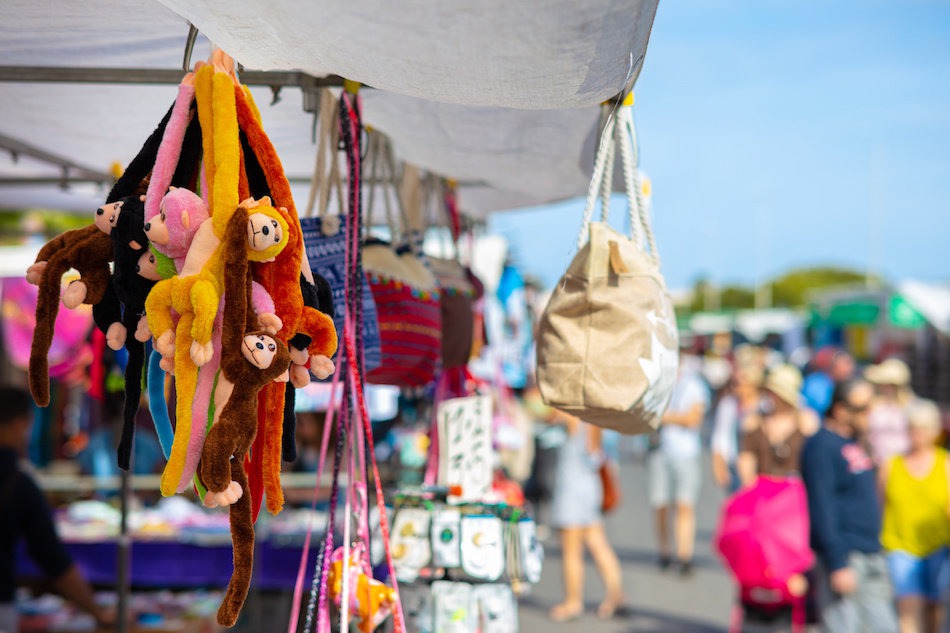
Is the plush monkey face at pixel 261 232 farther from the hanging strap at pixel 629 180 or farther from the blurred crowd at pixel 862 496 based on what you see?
the blurred crowd at pixel 862 496

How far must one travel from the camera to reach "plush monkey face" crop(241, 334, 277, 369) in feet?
4.58

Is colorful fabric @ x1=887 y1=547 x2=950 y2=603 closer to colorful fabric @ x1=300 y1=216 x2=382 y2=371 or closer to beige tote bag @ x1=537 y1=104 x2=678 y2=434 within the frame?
beige tote bag @ x1=537 y1=104 x2=678 y2=434

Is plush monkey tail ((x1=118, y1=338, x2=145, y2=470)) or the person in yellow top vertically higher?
plush monkey tail ((x1=118, y1=338, x2=145, y2=470))

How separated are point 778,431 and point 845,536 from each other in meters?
0.66

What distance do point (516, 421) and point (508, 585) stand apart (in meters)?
4.42

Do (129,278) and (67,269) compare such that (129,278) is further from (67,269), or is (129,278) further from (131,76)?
(131,76)

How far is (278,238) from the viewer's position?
4.74 feet

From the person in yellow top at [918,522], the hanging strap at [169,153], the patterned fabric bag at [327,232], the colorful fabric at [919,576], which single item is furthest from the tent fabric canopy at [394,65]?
the colorful fabric at [919,576]

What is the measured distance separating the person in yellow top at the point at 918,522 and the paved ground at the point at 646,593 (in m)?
1.59

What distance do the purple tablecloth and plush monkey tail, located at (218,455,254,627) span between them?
4.60 metres

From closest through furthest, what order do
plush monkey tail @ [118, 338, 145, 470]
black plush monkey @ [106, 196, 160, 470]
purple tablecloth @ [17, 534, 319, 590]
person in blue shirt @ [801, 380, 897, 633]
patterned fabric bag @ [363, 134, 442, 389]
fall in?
black plush monkey @ [106, 196, 160, 470] < plush monkey tail @ [118, 338, 145, 470] < patterned fabric bag @ [363, 134, 442, 389] < person in blue shirt @ [801, 380, 897, 633] < purple tablecloth @ [17, 534, 319, 590]

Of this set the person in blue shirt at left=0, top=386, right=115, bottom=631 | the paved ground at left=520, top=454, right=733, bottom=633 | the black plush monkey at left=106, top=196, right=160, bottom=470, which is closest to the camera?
the black plush monkey at left=106, top=196, right=160, bottom=470

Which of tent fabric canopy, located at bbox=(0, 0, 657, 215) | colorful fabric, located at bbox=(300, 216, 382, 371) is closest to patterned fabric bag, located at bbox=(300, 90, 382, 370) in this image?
colorful fabric, located at bbox=(300, 216, 382, 371)

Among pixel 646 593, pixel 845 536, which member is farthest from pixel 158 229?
pixel 646 593
